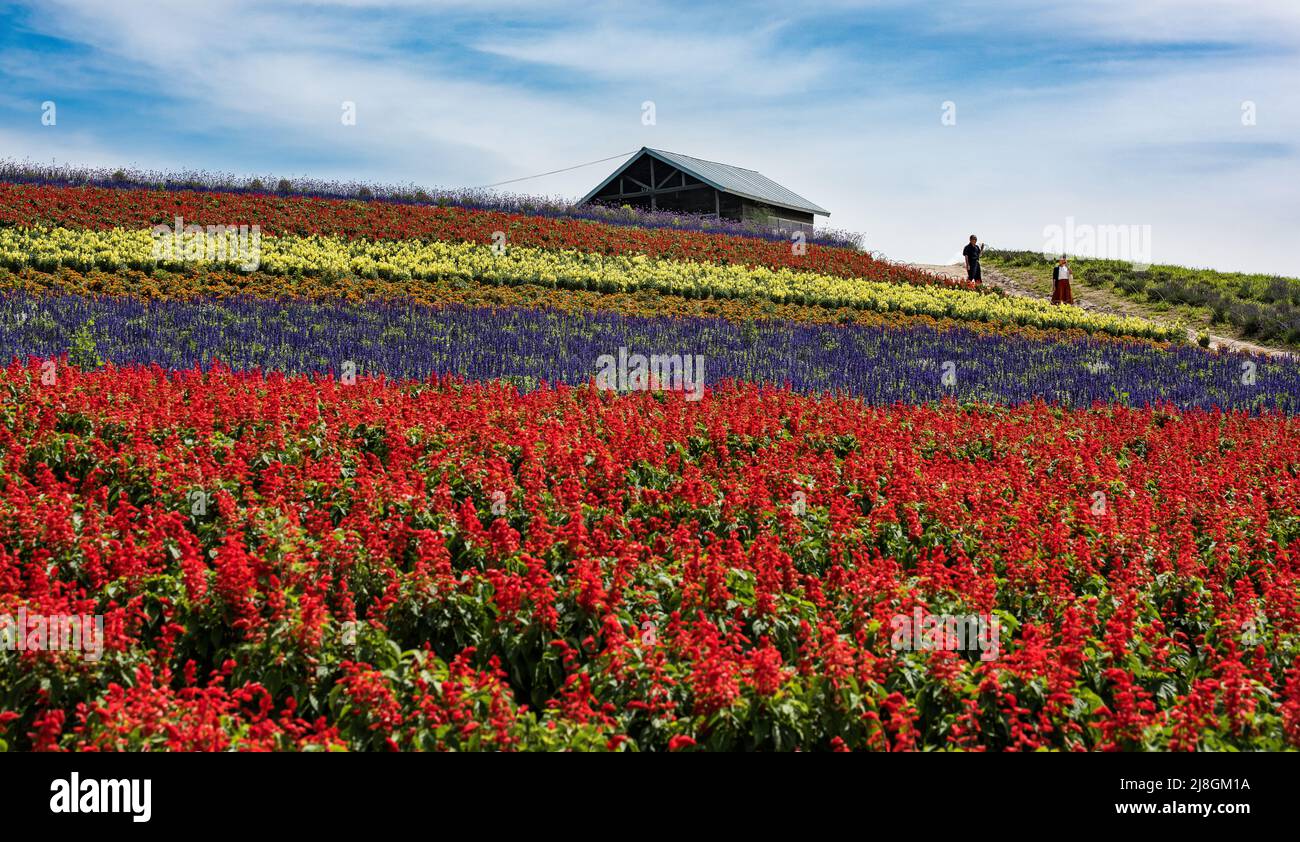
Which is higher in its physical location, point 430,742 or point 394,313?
point 394,313

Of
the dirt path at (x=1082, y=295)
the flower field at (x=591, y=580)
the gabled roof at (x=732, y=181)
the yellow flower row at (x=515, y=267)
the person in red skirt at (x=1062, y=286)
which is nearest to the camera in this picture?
the flower field at (x=591, y=580)

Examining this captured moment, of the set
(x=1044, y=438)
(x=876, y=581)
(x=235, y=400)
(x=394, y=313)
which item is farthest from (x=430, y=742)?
(x=394, y=313)

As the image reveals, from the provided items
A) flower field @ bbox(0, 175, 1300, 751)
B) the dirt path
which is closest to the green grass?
the dirt path

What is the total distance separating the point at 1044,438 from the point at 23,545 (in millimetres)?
9551

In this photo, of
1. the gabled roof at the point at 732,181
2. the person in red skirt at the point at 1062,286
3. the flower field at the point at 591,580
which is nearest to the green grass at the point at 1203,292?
the person in red skirt at the point at 1062,286

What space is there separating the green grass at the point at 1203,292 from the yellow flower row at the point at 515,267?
21.2 ft

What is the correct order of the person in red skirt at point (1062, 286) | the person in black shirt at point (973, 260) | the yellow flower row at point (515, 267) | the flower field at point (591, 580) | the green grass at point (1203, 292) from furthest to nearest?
the person in black shirt at point (973, 260) < the person in red skirt at point (1062, 286) < the green grass at point (1203, 292) < the yellow flower row at point (515, 267) < the flower field at point (591, 580)

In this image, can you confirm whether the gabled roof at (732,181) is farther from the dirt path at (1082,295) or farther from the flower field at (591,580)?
the flower field at (591,580)

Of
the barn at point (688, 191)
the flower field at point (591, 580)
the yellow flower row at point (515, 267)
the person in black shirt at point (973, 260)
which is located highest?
the barn at point (688, 191)

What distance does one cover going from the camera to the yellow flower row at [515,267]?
19719mm

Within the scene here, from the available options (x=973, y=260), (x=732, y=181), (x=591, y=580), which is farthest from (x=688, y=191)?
Answer: (x=591, y=580)

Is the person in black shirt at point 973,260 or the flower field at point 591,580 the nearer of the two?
the flower field at point 591,580

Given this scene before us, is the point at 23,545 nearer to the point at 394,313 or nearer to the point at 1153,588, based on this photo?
the point at 1153,588

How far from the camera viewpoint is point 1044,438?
36.1 ft
